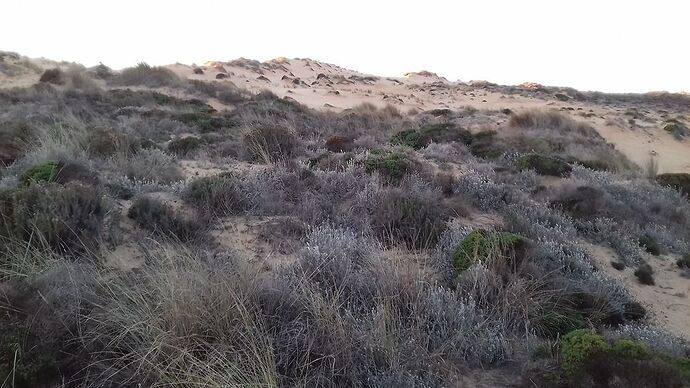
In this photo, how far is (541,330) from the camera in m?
3.71

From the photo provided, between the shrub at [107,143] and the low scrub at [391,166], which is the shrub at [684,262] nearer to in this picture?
the low scrub at [391,166]

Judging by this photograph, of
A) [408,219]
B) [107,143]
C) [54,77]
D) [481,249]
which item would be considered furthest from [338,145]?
[54,77]

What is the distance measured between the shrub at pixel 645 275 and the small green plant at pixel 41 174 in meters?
6.60

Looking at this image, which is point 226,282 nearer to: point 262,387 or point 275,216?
point 262,387

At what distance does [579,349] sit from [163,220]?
398 cm

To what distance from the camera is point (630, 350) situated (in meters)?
2.85

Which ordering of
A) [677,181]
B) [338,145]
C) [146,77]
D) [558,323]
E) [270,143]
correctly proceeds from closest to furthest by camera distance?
[558,323] → [270,143] → [677,181] → [338,145] → [146,77]

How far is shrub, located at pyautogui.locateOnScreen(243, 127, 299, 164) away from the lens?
30.1 ft

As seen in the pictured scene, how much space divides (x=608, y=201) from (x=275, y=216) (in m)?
5.14

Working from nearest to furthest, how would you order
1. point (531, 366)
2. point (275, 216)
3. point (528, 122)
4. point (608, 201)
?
point (531, 366), point (275, 216), point (608, 201), point (528, 122)

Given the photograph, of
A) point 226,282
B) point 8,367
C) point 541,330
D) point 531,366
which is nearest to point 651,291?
point 541,330

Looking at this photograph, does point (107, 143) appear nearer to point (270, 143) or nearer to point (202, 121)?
point (270, 143)

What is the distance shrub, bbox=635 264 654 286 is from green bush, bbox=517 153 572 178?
3.55 m


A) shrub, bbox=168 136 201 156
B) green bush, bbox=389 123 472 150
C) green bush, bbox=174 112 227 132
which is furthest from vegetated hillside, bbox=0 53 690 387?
green bush, bbox=174 112 227 132
